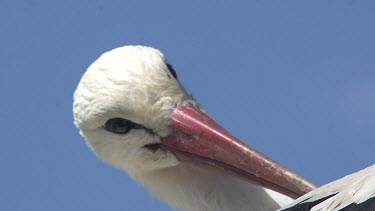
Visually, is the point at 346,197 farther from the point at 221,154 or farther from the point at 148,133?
the point at 148,133

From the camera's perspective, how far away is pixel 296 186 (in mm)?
9516

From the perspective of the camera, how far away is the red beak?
31.4 feet

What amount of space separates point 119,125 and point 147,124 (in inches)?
6.6

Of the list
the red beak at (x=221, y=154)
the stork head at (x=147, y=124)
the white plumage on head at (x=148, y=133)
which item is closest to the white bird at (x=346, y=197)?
the red beak at (x=221, y=154)

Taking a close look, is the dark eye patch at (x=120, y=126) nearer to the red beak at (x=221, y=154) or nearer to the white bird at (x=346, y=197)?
the red beak at (x=221, y=154)

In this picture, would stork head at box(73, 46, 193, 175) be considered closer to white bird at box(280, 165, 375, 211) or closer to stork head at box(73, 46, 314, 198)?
stork head at box(73, 46, 314, 198)

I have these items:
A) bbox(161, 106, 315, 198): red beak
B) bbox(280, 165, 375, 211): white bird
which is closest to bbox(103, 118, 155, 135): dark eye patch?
bbox(161, 106, 315, 198): red beak

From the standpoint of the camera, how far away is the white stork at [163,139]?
9828 mm

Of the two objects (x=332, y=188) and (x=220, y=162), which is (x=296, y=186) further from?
(x=332, y=188)

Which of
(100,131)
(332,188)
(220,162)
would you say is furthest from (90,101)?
(332,188)

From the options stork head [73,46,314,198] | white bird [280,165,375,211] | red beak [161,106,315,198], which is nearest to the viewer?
white bird [280,165,375,211]

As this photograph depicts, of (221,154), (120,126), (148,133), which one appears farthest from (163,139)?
(221,154)

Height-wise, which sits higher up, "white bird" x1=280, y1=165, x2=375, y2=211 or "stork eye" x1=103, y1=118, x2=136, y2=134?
"stork eye" x1=103, y1=118, x2=136, y2=134

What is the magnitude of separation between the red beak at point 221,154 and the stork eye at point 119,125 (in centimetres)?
23
